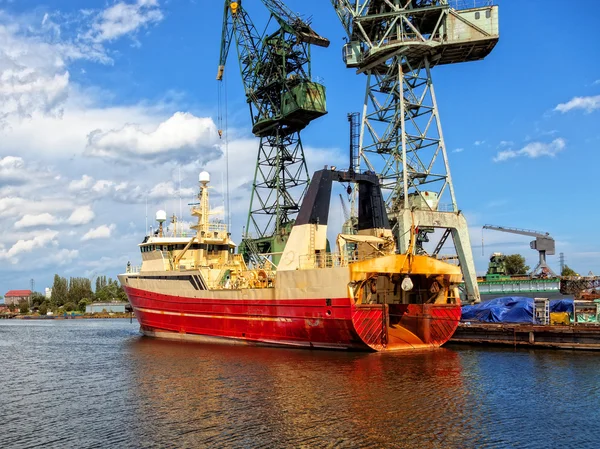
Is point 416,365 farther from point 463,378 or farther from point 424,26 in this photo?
point 424,26

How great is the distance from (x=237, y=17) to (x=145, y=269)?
2784 cm

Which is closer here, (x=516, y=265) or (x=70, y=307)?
(x=516, y=265)

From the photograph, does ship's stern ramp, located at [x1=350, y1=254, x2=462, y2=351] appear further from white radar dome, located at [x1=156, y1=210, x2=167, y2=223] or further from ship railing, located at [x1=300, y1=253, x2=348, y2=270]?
white radar dome, located at [x1=156, y1=210, x2=167, y2=223]

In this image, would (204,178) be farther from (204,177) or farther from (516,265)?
(516,265)

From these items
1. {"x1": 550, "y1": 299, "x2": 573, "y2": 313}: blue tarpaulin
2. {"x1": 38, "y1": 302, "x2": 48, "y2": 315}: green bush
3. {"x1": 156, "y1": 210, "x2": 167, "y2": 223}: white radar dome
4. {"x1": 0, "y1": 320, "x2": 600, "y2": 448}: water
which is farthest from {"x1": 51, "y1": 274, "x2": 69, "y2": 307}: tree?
{"x1": 550, "y1": 299, "x2": 573, "y2": 313}: blue tarpaulin

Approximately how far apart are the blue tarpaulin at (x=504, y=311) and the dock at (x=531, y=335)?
188 centimetres

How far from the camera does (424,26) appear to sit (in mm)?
45281

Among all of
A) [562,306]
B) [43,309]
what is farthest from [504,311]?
[43,309]

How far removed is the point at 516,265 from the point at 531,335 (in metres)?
69.8

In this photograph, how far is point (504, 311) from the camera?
3538 cm

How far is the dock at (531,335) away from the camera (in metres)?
28.5

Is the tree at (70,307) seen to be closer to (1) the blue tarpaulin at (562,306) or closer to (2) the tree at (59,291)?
(2) the tree at (59,291)

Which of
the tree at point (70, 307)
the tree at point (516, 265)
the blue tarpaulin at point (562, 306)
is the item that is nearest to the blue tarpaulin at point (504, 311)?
the blue tarpaulin at point (562, 306)

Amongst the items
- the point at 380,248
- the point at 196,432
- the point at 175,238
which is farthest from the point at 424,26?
the point at 196,432
